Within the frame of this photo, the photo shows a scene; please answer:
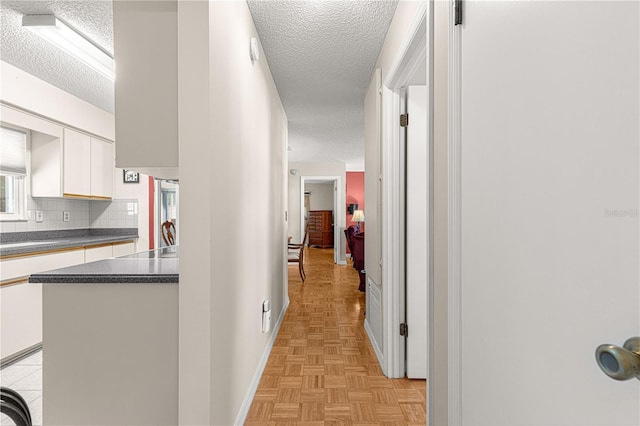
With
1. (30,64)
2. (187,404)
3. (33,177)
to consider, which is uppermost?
(30,64)

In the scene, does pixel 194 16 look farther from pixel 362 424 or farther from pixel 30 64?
pixel 30 64

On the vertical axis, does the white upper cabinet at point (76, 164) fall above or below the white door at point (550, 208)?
above

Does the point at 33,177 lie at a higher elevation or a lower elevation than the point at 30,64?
lower

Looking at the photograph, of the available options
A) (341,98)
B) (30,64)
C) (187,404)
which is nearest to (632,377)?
(187,404)

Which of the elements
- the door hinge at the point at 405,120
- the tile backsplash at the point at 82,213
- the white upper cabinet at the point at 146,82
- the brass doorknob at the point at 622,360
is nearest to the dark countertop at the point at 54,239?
the tile backsplash at the point at 82,213

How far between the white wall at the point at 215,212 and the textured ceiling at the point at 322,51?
31 cm

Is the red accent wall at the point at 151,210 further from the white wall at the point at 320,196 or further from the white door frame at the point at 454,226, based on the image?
the white wall at the point at 320,196

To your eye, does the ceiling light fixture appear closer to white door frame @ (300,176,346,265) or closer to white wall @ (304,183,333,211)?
white door frame @ (300,176,346,265)

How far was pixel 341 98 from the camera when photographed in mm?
3631

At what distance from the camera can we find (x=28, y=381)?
234 cm

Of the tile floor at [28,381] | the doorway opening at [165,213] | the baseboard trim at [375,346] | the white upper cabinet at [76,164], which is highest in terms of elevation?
the white upper cabinet at [76,164]

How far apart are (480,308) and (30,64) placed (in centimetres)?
379

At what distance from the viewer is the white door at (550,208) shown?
0.54 meters

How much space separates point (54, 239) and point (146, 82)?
3.20 m
